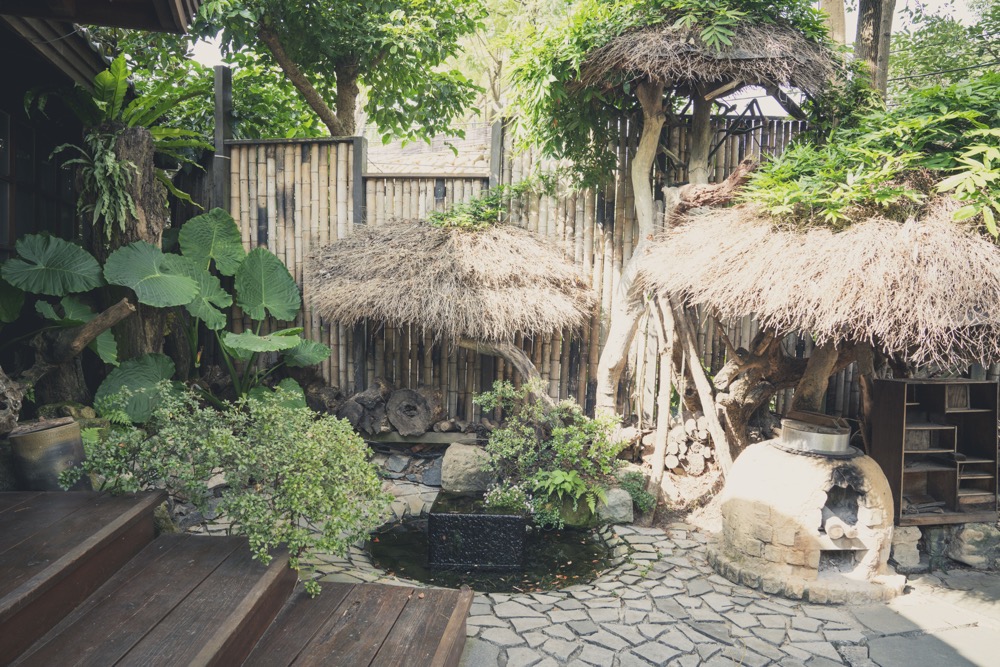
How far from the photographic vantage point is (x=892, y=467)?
15.3ft

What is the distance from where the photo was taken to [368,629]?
2787 mm

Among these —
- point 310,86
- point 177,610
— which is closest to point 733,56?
point 177,610

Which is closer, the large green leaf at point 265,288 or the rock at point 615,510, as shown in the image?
the rock at point 615,510

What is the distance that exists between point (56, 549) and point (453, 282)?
371 cm

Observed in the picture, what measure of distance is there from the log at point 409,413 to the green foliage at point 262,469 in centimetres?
276

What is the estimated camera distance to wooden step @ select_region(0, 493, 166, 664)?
85.8 inches

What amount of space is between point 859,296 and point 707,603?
79.2 inches

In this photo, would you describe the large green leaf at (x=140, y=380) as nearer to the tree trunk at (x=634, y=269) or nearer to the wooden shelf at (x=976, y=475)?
the tree trunk at (x=634, y=269)

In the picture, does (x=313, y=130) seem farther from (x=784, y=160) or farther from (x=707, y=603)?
(x=707, y=603)

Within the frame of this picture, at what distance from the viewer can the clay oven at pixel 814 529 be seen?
398cm

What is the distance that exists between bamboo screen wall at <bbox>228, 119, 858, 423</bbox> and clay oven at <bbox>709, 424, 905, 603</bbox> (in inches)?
86.0

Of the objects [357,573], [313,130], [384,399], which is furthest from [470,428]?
[313,130]

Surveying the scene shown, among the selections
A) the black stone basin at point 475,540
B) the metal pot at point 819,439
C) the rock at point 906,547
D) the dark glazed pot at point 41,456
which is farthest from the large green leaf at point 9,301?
the rock at point 906,547

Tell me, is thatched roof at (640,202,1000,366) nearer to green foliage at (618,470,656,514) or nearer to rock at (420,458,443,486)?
green foliage at (618,470,656,514)
